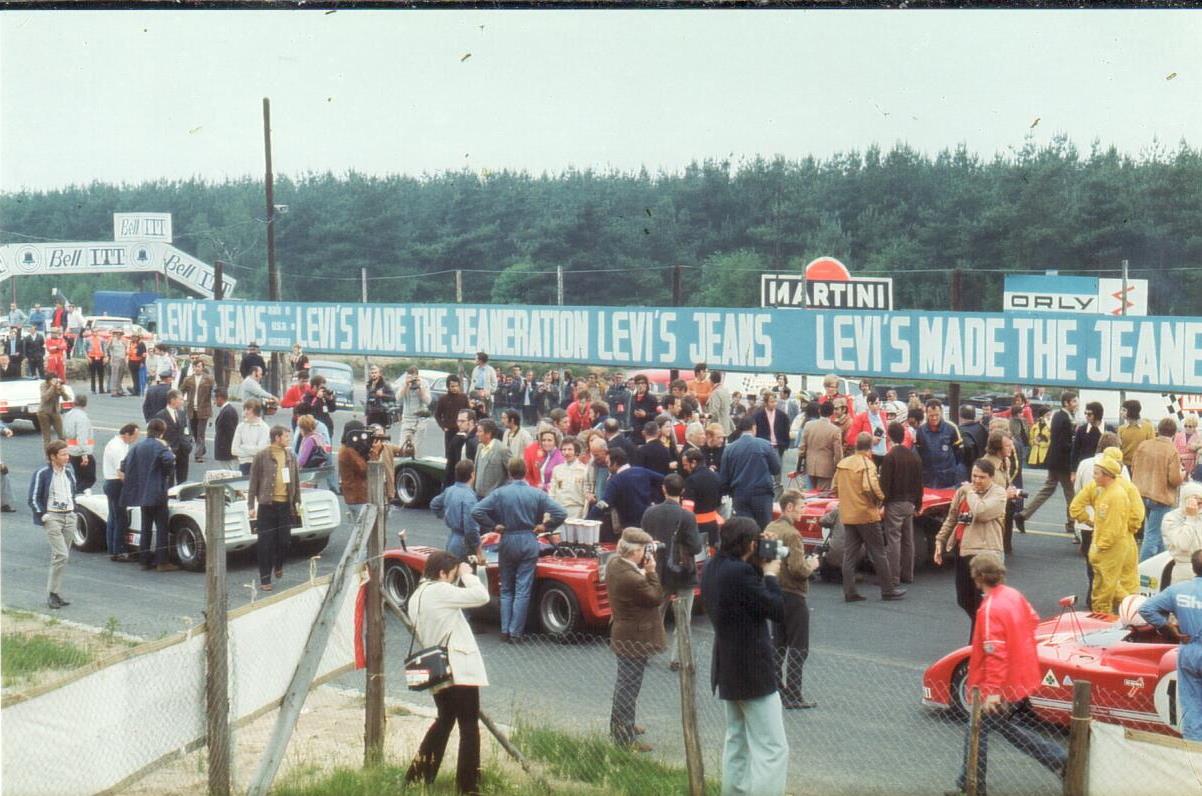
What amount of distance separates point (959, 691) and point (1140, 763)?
2.75 metres

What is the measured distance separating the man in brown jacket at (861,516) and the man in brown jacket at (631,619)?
428 cm

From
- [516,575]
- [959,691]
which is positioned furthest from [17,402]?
[959,691]

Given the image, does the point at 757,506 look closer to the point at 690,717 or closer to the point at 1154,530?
the point at 1154,530

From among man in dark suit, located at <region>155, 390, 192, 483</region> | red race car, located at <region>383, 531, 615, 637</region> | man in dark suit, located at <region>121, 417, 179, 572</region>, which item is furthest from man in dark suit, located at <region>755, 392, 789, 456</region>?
man in dark suit, located at <region>121, 417, 179, 572</region>

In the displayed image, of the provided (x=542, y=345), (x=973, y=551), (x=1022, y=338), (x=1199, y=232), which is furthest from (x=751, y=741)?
(x=1199, y=232)

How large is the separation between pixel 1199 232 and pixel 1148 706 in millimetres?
39070

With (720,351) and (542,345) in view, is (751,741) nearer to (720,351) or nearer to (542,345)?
(720,351)

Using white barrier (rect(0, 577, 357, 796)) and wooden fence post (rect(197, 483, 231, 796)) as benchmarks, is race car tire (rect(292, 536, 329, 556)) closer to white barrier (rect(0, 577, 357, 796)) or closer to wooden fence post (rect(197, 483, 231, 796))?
white barrier (rect(0, 577, 357, 796))

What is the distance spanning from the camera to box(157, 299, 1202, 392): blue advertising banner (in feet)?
51.6

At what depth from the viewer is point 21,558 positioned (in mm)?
15453

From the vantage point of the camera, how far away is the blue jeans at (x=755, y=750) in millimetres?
7234

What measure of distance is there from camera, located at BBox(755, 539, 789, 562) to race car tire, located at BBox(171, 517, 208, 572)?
882cm

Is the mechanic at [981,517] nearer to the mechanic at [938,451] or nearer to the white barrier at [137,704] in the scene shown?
the mechanic at [938,451]

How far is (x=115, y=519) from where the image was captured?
49.2 ft
